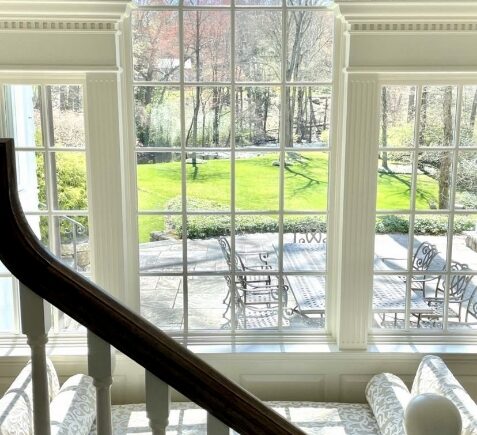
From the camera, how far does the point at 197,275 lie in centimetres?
301

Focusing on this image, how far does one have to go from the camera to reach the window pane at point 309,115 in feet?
9.33

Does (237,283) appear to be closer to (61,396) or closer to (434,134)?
(61,396)

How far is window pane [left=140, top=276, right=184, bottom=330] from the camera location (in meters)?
3.02

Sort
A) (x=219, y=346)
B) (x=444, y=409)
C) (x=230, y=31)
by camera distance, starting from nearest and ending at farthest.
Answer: (x=444, y=409) → (x=230, y=31) → (x=219, y=346)

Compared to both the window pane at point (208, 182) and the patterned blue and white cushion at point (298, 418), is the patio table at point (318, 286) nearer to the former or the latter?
the window pane at point (208, 182)

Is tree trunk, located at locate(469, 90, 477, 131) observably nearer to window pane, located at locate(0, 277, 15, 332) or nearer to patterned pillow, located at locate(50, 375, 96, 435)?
patterned pillow, located at locate(50, 375, 96, 435)

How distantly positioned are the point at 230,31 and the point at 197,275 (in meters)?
1.26

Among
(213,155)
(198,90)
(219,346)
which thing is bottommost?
(219,346)

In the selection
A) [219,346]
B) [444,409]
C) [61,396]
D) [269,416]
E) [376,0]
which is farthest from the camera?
[219,346]

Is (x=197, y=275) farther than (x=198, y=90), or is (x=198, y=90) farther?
(x=197, y=275)

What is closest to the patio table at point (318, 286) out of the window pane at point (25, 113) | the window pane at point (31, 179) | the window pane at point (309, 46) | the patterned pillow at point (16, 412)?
the window pane at point (309, 46)

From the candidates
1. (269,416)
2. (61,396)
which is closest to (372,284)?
(61,396)

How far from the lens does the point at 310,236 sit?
118 inches

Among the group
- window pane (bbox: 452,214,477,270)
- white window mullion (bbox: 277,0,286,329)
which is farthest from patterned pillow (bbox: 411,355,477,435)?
white window mullion (bbox: 277,0,286,329)
